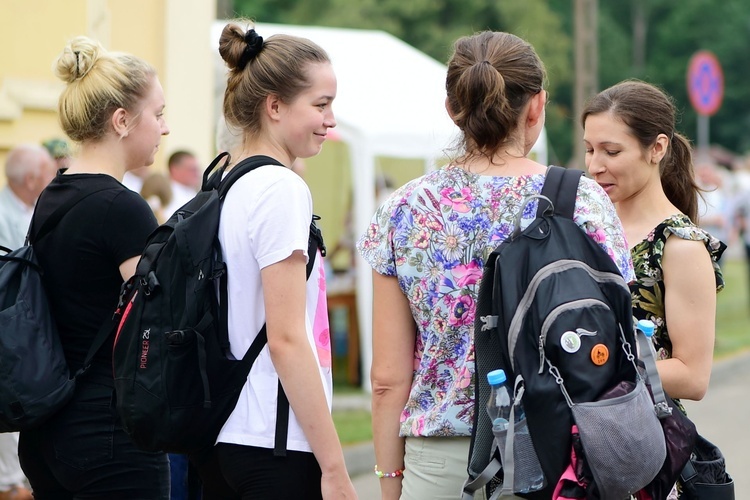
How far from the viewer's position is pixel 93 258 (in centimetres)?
283

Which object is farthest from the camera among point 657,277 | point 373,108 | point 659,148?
point 373,108

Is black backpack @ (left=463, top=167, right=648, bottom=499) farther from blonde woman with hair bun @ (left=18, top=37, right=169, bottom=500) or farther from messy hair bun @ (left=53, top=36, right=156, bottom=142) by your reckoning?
messy hair bun @ (left=53, top=36, right=156, bottom=142)

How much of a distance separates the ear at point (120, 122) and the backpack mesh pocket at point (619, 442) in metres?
1.47

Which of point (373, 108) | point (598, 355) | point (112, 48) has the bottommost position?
point (598, 355)

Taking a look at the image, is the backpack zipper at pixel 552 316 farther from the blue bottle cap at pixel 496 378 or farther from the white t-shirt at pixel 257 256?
the white t-shirt at pixel 257 256

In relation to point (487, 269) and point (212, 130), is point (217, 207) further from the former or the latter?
point (212, 130)

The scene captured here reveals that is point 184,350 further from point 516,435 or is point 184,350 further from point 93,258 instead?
point 516,435

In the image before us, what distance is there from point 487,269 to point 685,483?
3.13 feet

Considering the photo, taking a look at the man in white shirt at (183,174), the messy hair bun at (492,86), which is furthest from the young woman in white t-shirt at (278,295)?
the man in white shirt at (183,174)

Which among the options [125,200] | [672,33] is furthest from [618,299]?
[672,33]

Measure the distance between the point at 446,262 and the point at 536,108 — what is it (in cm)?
42

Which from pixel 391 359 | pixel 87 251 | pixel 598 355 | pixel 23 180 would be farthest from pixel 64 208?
pixel 23 180

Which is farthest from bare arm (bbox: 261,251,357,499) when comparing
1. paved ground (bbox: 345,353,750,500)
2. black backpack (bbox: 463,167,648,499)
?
paved ground (bbox: 345,353,750,500)

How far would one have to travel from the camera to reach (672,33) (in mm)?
53469
